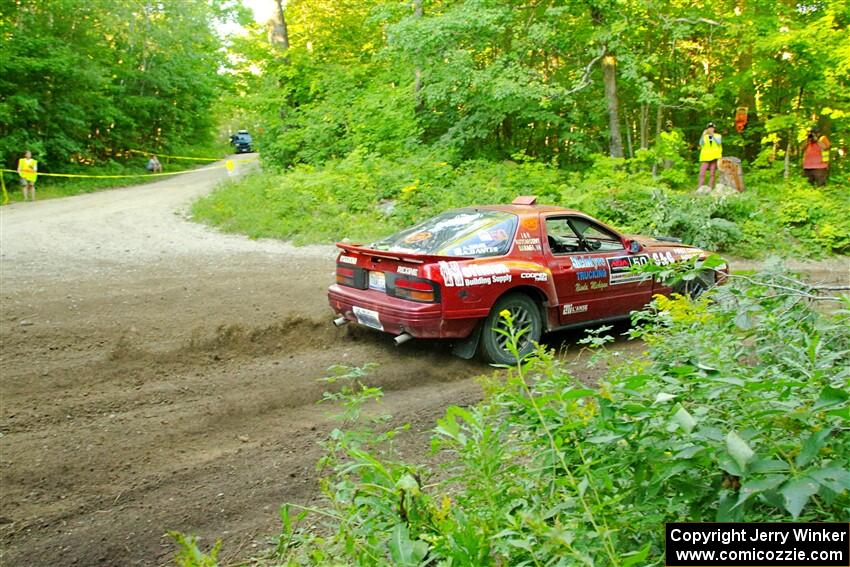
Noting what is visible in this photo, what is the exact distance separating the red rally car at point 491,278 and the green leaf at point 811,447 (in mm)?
4325

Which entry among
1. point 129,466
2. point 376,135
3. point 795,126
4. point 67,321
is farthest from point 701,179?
point 129,466

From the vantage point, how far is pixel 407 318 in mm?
6391

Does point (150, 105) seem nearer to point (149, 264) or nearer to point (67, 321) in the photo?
point (149, 264)

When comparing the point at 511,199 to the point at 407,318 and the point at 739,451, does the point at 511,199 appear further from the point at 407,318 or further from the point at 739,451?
the point at 739,451

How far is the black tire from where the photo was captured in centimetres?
670

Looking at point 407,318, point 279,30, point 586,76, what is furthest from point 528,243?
point 279,30

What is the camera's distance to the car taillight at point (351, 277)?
277 inches

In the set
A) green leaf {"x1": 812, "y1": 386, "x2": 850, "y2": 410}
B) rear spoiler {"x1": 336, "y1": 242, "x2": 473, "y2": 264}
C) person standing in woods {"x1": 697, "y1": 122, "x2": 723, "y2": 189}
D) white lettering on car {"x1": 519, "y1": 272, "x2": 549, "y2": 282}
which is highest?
person standing in woods {"x1": 697, "y1": 122, "x2": 723, "y2": 189}

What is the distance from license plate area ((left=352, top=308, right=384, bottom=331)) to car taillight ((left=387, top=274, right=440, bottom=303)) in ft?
0.89

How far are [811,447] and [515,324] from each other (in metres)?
4.91

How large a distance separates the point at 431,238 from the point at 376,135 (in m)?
13.1

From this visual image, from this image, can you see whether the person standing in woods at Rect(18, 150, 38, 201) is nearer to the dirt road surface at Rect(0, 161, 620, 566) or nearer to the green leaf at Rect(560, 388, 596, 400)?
the dirt road surface at Rect(0, 161, 620, 566)

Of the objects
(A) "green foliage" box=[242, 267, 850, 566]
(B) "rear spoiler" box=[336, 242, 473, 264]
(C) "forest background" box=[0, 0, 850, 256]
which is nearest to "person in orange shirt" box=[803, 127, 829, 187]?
(C) "forest background" box=[0, 0, 850, 256]

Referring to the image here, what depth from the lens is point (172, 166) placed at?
34344 mm
